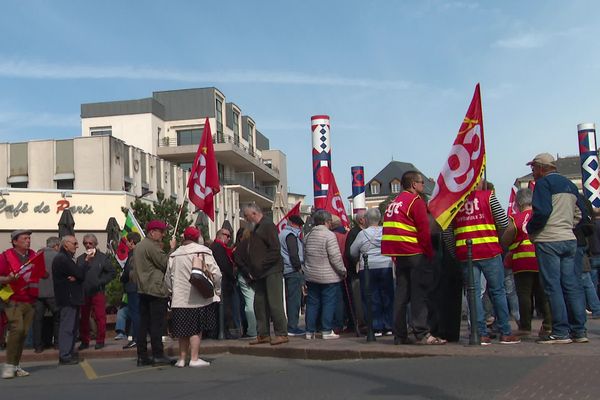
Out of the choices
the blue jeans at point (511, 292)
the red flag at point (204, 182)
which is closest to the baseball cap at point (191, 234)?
the red flag at point (204, 182)

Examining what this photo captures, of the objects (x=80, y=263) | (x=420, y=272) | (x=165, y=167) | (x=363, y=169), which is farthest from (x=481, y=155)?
(x=165, y=167)

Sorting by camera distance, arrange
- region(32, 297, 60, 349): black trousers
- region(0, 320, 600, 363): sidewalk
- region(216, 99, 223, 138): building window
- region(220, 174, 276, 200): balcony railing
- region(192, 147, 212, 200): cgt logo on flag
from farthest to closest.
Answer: region(220, 174, 276, 200): balcony railing
region(216, 99, 223, 138): building window
region(192, 147, 212, 200): cgt logo on flag
region(32, 297, 60, 349): black trousers
region(0, 320, 600, 363): sidewalk

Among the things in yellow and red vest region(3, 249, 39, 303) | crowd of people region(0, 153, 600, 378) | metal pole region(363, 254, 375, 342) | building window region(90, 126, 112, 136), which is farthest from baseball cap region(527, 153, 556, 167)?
building window region(90, 126, 112, 136)

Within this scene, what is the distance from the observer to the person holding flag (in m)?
9.43

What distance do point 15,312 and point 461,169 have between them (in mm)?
5712

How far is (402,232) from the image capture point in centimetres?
906

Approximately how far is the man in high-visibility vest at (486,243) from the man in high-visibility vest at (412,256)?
423 millimetres

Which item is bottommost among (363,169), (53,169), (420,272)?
(420,272)

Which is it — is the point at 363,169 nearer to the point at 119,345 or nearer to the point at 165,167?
the point at 119,345

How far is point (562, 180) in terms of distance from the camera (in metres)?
8.44

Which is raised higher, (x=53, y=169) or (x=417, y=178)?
(x=53, y=169)

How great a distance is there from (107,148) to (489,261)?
3935 cm

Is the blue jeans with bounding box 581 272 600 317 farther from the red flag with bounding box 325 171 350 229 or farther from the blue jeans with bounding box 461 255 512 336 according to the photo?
the red flag with bounding box 325 171 350 229

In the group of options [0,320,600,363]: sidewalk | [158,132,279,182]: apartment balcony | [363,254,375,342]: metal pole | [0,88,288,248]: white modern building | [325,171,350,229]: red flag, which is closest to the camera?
[0,320,600,363]: sidewalk
